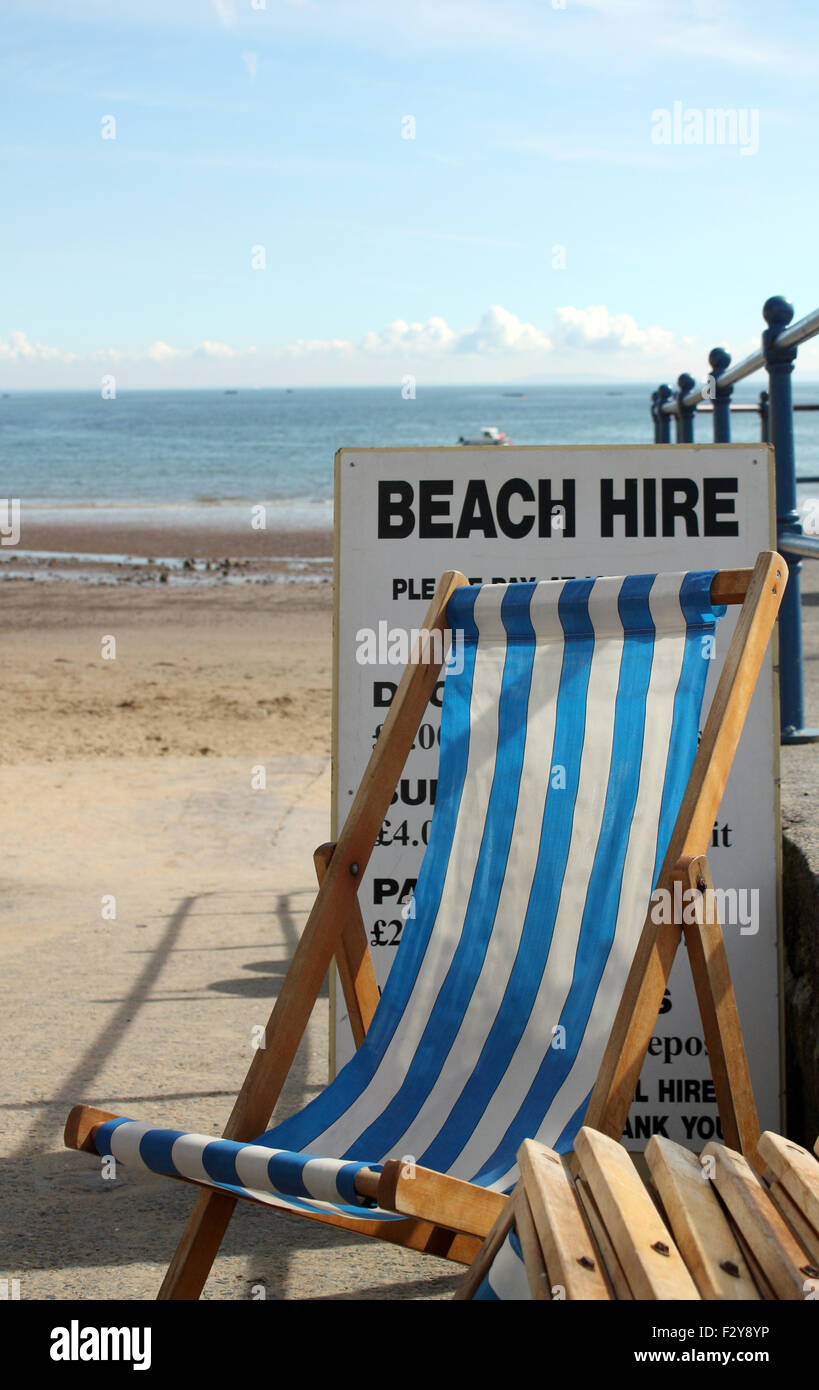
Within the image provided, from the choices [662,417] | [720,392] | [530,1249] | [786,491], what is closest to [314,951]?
[530,1249]

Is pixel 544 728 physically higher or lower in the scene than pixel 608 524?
lower

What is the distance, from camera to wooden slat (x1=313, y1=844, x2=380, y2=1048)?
2.38 meters

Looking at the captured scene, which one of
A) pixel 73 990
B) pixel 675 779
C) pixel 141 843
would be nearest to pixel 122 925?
pixel 73 990

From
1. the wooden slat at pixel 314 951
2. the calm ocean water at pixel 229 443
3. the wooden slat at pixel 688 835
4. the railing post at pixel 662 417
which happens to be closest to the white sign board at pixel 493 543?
the wooden slat at pixel 314 951

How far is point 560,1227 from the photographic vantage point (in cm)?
145

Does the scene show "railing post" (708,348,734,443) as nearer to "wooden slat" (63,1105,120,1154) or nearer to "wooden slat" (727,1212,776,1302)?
"wooden slat" (63,1105,120,1154)

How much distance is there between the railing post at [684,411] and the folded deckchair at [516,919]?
438 cm

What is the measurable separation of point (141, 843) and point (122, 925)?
115 cm

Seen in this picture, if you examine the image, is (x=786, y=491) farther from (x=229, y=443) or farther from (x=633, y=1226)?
(x=229, y=443)

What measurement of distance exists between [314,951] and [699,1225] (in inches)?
37.3

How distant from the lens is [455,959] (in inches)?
95.7

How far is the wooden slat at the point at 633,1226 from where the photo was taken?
1.33 meters

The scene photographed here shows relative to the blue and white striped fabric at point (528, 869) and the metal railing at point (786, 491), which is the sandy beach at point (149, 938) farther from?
the metal railing at point (786, 491)
